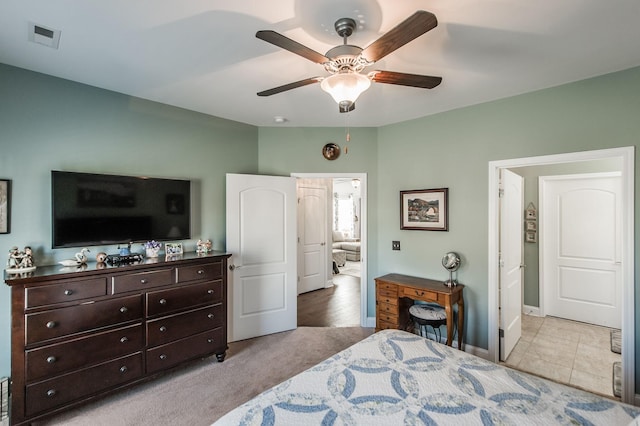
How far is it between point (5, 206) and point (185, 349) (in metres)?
1.79

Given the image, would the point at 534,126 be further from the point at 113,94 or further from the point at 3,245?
the point at 3,245

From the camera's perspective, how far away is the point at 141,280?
2.50 m

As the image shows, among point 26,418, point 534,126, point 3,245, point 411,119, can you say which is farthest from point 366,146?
point 26,418

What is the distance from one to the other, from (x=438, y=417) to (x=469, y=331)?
7.55 ft

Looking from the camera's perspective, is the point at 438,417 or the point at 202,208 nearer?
the point at 438,417

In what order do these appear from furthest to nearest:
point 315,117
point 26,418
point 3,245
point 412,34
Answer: point 315,117
point 3,245
point 26,418
point 412,34

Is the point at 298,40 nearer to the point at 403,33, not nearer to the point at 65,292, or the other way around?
the point at 403,33

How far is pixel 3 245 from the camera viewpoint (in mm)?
2309

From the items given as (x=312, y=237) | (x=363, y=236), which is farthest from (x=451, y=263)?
(x=312, y=237)

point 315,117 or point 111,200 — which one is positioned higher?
point 315,117

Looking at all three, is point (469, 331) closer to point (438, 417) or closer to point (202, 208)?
point (438, 417)

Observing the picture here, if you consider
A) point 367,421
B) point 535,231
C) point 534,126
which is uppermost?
point 534,126

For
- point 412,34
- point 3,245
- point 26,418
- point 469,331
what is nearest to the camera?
point 412,34

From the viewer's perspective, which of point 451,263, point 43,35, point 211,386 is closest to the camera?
point 43,35
